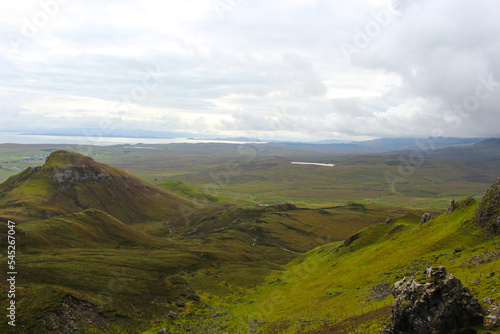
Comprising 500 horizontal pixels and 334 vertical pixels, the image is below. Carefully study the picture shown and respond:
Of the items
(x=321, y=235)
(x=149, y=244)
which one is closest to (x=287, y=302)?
(x=149, y=244)

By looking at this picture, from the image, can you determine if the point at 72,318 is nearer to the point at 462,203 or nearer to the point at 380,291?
the point at 380,291

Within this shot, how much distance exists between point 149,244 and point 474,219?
11271 centimetres

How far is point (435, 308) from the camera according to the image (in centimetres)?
3069

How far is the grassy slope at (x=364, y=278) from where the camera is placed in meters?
43.6

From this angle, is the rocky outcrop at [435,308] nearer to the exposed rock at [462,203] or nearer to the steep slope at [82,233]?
the exposed rock at [462,203]

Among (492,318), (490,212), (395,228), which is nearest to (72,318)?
(492,318)

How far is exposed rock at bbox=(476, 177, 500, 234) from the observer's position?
189 feet

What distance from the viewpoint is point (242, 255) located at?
130 meters

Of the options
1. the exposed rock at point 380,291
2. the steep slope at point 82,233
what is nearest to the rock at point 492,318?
the exposed rock at point 380,291

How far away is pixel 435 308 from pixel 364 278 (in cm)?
3493

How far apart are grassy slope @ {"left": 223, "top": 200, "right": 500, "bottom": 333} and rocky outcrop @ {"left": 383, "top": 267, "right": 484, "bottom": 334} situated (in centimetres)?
516

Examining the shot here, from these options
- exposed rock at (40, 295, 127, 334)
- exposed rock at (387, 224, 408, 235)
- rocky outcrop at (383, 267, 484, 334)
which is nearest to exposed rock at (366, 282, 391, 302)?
rocky outcrop at (383, 267, 484, 334)

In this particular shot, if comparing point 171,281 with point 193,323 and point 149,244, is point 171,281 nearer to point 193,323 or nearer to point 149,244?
point 193,323

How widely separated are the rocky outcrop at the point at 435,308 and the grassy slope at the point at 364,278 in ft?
16.9
